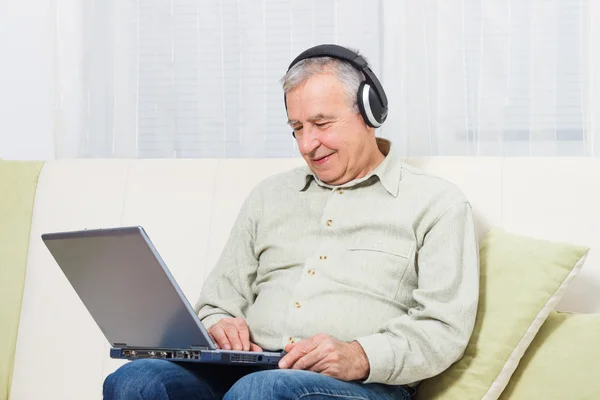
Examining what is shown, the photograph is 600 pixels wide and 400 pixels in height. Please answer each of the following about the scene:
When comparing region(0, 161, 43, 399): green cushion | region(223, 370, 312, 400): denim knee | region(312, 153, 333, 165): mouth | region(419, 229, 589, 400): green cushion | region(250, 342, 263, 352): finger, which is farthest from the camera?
region(0, 161, 43, 399): green cushion

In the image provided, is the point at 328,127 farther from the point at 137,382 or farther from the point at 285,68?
the point at 285,68

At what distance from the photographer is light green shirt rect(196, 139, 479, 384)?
1.56 metres

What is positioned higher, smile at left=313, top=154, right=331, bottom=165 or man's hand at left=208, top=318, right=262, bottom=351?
smile at left=313, top=154, right=331, bottom=165

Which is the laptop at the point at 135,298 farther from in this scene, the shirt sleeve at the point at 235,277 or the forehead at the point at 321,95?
the forehead at the point at 321,95

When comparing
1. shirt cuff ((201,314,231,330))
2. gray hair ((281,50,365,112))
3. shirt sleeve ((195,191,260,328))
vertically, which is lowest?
shirt cuff ((201,314,231,330))

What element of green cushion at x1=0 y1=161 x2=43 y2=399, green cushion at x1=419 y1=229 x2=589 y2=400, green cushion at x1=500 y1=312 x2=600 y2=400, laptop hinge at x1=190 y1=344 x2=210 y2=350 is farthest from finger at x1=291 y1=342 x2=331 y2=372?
green cushion at x1=0 y1=161 x2=43 y2=399

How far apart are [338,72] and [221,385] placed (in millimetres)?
643

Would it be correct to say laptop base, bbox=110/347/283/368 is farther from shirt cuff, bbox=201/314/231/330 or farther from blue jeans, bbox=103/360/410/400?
shirt cuff, bbox=201/314/231/330

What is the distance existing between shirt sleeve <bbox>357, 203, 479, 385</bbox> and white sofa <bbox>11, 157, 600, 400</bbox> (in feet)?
0.89

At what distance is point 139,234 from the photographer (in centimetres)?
139

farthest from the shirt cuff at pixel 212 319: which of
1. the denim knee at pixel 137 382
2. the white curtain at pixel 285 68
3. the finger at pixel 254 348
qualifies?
the white curtain at pixel 285 68

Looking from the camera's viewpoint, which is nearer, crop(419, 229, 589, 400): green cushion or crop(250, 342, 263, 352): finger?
crop(419, 229, 589, 400): green cushion

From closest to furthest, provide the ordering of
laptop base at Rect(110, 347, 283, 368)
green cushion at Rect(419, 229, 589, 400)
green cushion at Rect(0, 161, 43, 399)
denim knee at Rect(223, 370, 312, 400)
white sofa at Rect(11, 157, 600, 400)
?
denim knee at Rect(223, 370, 312, 400) < laptop base at Rect(110, 347, 283, 368) < green cushion at Rect(419, 229, 589, 400) < white sofa at Rect(11, 157, 600, 400) < green cushion at Rect(0, 161, 43, 399)

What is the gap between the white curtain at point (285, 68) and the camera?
91.9 inches
